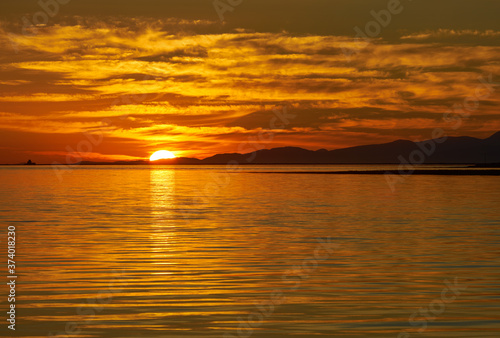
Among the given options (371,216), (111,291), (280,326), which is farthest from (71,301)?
(371,216)

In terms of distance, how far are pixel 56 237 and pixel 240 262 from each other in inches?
512
